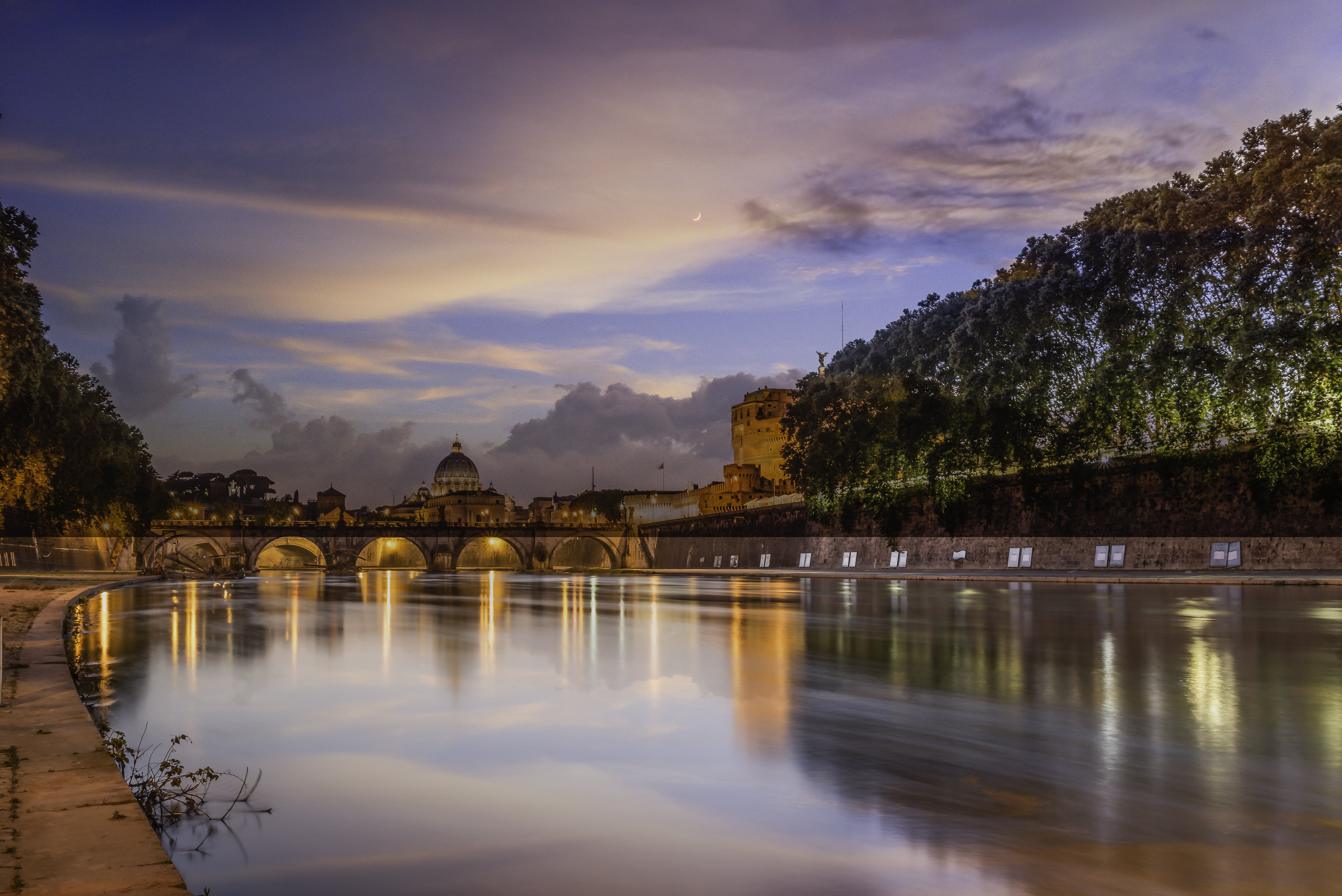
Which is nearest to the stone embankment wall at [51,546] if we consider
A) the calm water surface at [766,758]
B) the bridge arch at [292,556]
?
the calm water surface at [766,758]

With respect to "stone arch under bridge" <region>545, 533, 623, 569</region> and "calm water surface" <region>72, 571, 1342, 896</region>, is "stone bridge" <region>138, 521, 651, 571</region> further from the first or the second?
"calm water surface" <region>72, 571, 1342, 896</region>

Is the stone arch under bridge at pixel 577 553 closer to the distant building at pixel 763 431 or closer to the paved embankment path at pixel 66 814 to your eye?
the distant building at pixel 763 431

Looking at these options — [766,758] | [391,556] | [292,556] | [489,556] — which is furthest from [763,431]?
[766,758]

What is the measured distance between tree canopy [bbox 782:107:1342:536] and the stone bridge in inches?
2886

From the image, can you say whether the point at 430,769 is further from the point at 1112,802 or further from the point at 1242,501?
the point at 1242,501

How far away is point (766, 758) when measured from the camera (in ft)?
32.0

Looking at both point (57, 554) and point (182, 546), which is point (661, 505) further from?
point (57, 554)

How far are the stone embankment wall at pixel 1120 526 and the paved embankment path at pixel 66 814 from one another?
44.9 meters

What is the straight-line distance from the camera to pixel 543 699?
45.7 feet

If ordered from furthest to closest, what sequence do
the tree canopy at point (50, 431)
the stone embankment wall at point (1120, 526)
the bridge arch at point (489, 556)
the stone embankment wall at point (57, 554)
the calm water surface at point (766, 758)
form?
the bridge arch at point (489, 556), the stone embankment wall at point (57, 554), the stone embankment wall at point (1120, 526), the tree canopy at point (50, 431), the calm water surface at point (766, 758)

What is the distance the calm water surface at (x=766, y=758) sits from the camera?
660 centimetres

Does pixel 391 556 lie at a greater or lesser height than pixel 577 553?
lesser

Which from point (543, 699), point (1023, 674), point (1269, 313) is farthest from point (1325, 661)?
point (1269, 313)

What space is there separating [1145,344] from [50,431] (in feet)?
171
